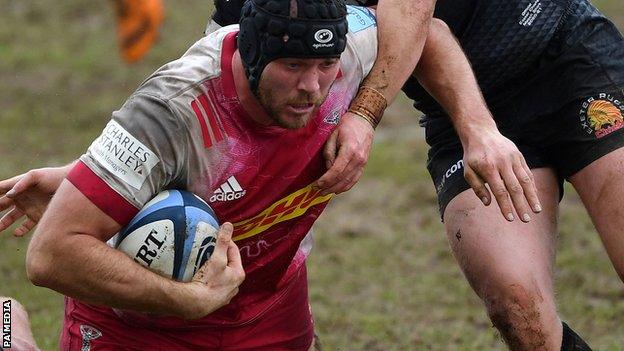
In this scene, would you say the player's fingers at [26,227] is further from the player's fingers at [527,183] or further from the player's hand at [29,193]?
the player's fingers at [527,183]

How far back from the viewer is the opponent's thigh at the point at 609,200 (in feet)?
18.2

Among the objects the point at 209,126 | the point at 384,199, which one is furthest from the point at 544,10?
the point at 384,199

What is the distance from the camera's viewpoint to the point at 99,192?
4.53m

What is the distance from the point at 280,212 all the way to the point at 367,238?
16.2 feet

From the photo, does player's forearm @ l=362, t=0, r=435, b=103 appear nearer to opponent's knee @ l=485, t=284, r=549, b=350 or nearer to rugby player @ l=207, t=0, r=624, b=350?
rugby player @ l=207, t=0, r=624, b=350

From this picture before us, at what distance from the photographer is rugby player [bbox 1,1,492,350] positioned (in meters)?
4.54

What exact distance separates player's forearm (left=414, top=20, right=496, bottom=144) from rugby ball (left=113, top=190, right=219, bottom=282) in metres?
1.21

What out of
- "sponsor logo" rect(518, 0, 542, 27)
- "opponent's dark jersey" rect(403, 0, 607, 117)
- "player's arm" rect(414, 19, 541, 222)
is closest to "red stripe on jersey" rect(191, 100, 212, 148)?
"player's arm" rect(414, 19, 541, 222)

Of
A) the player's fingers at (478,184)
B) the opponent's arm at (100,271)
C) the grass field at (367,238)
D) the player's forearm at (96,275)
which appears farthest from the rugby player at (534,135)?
the grass field at (367,238)

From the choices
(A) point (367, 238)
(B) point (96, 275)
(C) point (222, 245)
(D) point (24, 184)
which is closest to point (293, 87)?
(C) point (222, 245)

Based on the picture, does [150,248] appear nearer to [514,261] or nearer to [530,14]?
[514,261]

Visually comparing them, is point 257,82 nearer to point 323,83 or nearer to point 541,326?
point 323,83

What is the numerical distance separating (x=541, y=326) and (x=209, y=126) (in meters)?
1.70

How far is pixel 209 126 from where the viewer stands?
480 cm
